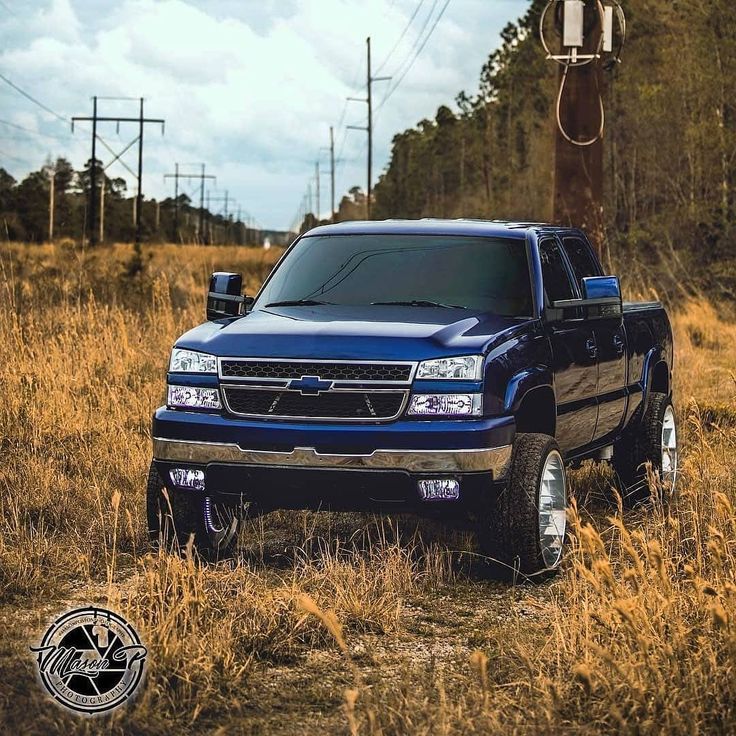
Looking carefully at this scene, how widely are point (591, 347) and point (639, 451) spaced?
138 centimetres

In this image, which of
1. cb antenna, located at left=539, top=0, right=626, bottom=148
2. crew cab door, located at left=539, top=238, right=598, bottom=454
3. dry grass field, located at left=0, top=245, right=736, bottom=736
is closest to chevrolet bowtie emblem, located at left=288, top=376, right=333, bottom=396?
dry grass field, located at left=0, top=245, right=736, bottom=736

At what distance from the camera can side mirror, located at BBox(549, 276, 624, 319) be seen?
7328mm

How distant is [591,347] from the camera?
771cm

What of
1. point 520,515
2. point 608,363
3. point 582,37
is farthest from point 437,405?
point 582,37

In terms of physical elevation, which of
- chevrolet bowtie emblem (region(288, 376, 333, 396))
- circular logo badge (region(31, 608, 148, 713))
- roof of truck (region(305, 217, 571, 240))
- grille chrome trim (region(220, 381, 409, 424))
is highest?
roof of truck (region(305, 217, 571, 240))

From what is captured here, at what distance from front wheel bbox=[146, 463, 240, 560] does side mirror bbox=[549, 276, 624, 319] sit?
2.11 m

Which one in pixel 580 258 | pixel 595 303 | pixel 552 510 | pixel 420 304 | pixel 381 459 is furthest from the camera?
pixel 580 258

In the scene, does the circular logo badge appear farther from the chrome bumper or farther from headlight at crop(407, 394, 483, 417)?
headlight at crop(407, 394, 483, 417)

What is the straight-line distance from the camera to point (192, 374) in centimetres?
642

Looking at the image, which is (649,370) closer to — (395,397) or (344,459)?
(395,397)

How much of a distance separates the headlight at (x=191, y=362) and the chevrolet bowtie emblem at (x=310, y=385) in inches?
17.8

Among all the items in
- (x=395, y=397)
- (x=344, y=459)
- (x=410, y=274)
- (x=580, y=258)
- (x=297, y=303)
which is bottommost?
(x=344, y=459)

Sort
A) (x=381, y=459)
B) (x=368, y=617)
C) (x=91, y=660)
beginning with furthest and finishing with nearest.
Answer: (x=381, y=459) < (x=368, y=617) < (x=91, y=660)

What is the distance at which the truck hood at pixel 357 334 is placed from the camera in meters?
6.12
